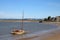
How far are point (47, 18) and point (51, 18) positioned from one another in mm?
4775

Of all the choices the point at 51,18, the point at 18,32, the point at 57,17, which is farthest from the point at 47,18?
the point at 18,32

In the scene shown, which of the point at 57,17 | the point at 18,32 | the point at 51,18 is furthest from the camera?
the point at 51,18

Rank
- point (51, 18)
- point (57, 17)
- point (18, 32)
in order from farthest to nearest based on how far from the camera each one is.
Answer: point (51, 18) < point (57, 17) < point (18, 32)

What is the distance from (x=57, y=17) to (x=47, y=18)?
15.8m

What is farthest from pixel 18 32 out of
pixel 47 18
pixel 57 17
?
pixel 47 18

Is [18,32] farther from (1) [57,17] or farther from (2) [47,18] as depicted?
(2) [47,18]

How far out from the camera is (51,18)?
159 m

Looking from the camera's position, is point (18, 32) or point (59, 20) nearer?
point (18, 32)

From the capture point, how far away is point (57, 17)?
5842 inches

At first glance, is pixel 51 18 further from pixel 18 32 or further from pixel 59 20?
pixel 18 32

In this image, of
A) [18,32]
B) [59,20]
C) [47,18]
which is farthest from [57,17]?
[18,32]

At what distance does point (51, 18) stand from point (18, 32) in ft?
404

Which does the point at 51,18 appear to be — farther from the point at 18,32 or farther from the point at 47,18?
the point at 18,32

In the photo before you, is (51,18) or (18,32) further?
(51,18)
